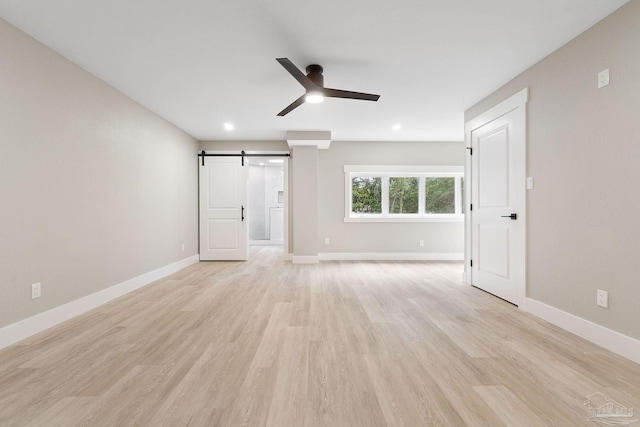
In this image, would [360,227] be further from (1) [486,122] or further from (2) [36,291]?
(2) [36,291]

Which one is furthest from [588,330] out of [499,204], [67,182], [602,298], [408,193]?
[67,182]

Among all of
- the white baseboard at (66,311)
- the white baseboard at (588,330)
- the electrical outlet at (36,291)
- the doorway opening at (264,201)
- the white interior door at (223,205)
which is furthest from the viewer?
the doorway opening at (264,201)

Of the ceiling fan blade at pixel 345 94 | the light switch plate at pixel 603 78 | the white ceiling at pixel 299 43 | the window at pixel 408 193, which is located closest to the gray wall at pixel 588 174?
the light switch plate at pixel 603 78

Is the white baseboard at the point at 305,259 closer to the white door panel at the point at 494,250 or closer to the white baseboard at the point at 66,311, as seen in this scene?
the white baseboard at the point at 66,311

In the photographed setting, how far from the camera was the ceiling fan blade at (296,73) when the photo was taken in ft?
7.37

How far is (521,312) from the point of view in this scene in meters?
2.83

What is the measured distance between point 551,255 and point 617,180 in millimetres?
842

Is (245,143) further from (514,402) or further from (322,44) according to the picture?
(514,402)

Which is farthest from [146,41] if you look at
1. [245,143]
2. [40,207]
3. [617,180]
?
[617,180]

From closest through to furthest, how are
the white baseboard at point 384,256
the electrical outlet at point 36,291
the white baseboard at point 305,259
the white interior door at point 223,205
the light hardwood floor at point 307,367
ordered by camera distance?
1. the light hardwood floor at point 307,367
2. the electrical outlet at point 36,291
3. the white baseboard at point 305,259
4. the white interior door at point 223,205
5. the white baseboard at point 384,256

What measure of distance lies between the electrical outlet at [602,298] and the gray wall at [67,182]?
178 inches

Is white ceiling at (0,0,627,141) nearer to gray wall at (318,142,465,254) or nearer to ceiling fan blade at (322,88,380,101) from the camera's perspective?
ceiling fan blade at (322,88,380,101)

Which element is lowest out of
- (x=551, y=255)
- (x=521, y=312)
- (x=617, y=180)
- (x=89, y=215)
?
(x=521, y=312)

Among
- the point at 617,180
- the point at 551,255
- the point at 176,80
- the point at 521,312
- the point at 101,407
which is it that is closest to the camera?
the point at 101,407
